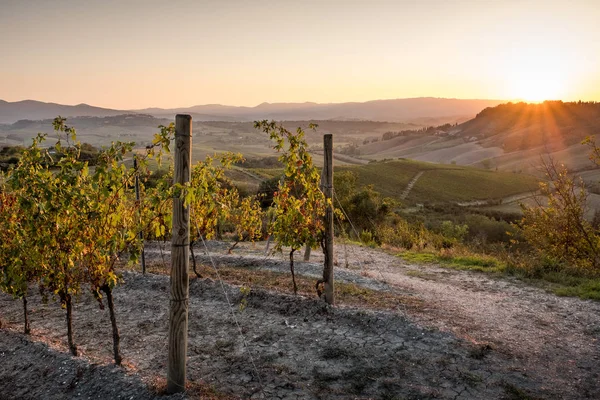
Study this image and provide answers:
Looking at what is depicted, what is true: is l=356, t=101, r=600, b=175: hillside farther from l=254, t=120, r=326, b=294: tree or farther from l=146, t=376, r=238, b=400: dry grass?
l=146, t=376, r=238, b=400: dry grass

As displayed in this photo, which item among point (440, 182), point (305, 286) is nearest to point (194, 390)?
point (305, 286)

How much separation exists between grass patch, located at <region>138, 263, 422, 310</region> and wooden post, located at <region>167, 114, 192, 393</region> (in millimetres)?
4638

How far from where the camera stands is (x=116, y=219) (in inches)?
241

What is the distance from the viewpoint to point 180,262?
5512 mm

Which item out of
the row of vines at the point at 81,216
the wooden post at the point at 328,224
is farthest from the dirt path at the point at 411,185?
the row of vines at the point at 81,216

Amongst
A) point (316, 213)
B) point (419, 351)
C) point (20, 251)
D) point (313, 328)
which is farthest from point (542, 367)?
point (20, 251)

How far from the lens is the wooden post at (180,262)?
5363mm

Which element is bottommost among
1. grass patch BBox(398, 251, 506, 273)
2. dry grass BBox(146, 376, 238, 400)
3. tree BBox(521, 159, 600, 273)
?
grass patch BBox(398, 251, 506, 273)

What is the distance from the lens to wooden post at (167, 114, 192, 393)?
5363 mm

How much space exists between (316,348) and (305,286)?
387cm

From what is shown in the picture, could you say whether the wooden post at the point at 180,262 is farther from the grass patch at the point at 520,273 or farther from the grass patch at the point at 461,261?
the grass patch at the point at 461,261

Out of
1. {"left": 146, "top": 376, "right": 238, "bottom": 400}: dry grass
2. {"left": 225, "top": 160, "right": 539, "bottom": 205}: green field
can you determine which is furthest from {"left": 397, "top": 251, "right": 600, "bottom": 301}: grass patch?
{"left": 225, "top": 160, "right": 539, "bottom": 205}: green field

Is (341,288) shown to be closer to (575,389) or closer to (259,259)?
(259,259)

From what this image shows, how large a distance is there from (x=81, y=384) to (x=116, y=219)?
2.48 meters
